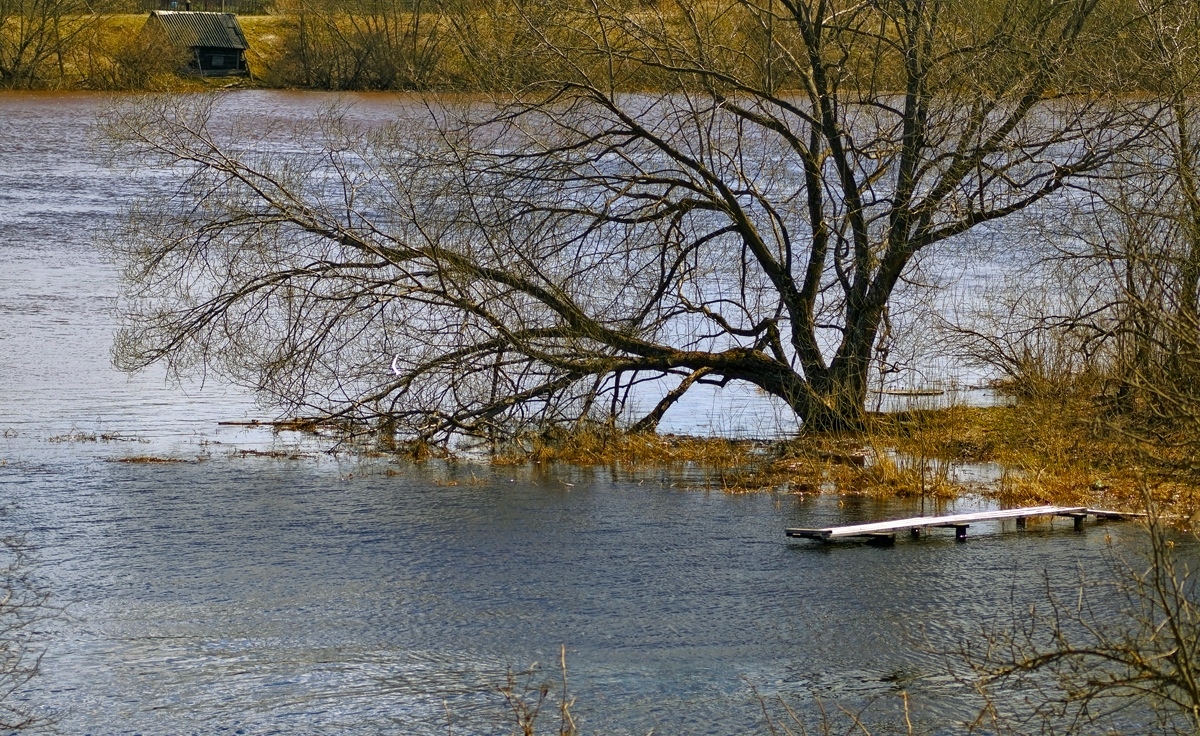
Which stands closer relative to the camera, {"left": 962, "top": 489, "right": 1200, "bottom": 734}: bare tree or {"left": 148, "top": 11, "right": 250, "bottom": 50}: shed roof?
{"left": 962, "top": 489, "right": 1200, "bottom": 734}: bare tree

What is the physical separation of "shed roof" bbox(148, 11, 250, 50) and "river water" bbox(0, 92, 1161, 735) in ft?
179

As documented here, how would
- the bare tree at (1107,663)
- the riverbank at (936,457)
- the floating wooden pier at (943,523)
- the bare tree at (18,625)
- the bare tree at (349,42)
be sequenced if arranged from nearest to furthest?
the bare tree at (1107,663)
the bare tree at (18,625)
the floating wooden pier at (943,523)
the riverbank at (936,457)
the bare tree at (349,42)

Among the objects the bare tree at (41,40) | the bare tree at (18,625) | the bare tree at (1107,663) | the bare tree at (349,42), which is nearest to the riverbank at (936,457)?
the bare tree at (1107,663)

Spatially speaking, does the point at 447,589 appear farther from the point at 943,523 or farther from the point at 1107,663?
the point at 1107,663

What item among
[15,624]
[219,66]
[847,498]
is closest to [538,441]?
[847,498]

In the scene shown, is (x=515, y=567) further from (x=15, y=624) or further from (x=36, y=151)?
(x=36, y=151)

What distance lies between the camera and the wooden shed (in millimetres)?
64625

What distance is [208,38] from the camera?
66.8 m

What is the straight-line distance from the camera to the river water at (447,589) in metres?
7.08

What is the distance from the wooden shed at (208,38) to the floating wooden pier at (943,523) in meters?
57.8

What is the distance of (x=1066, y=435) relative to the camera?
1336 cm

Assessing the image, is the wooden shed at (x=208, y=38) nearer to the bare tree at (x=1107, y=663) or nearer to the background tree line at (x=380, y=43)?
the background tree line at (x=380, y=43)

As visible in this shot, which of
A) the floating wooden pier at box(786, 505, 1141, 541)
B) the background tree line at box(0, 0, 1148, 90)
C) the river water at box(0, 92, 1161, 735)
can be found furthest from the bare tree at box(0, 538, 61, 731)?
the background tree line at box(0, 0, 1148, 90)

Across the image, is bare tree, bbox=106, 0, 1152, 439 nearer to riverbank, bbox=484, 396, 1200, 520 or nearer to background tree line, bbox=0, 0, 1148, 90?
background tree line, bbox=0, 0, 1148, 90
